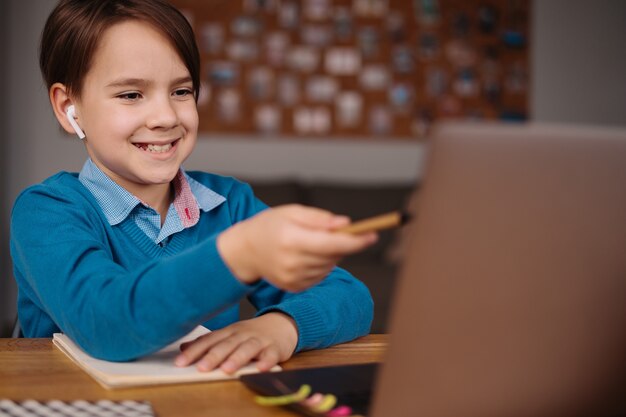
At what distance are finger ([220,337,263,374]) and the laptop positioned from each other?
0.29 m

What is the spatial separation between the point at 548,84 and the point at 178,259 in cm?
370

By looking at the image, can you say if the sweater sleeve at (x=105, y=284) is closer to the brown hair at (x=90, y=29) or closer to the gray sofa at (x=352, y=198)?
the brown hair at (x=90, y=29)

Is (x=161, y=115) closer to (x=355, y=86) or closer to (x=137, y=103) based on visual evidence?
(x=137, y=103)

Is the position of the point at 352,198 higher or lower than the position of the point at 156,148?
lower

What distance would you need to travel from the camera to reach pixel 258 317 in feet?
3.37

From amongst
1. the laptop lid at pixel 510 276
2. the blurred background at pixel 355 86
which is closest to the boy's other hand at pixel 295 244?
the laptop lid at pixel 510 276

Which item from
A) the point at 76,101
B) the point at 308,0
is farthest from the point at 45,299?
the point at 308,0

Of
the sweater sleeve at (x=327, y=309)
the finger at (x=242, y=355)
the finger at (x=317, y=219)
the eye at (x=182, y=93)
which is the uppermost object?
the eye at (x=182, y=93)

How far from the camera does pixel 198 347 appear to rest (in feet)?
2.98

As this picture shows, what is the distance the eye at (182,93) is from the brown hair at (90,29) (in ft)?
0.08

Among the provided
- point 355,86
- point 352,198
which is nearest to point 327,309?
point 352,198

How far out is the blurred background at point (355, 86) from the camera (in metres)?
3.73

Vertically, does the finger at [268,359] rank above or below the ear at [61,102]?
below

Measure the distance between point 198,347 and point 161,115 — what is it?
37 centimetres
